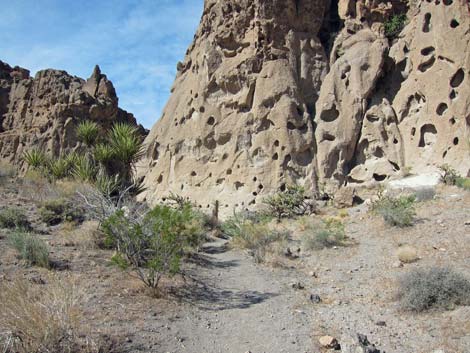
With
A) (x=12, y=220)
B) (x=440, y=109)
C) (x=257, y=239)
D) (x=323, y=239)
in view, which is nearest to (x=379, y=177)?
(x=440, y=109)

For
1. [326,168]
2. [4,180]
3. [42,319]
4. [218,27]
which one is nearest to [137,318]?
[42,319]

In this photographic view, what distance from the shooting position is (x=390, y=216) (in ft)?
36.6

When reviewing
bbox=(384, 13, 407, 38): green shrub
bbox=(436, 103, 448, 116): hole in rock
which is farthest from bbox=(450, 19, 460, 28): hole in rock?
bbox=(436, 103, 448, 116): hole in rock

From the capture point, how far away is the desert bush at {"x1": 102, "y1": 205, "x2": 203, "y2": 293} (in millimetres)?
7125

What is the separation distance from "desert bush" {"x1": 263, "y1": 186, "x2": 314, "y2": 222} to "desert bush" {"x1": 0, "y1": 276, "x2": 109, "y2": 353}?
11.1 meters

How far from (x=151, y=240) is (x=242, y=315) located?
2.14 meters

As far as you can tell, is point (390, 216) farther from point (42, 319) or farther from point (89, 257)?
point (42, 319)

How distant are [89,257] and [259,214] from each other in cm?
813

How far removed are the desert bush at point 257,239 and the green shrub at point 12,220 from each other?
5505 mm

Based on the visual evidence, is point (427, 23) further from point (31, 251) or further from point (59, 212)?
point (31, 251)

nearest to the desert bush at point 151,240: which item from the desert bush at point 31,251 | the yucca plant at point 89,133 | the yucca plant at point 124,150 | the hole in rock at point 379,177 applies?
the desert bush at point 31,251

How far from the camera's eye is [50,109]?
2892cm

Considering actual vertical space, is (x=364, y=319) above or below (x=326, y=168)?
below

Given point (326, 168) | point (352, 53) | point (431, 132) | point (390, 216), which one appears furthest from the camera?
point (352, 53)
